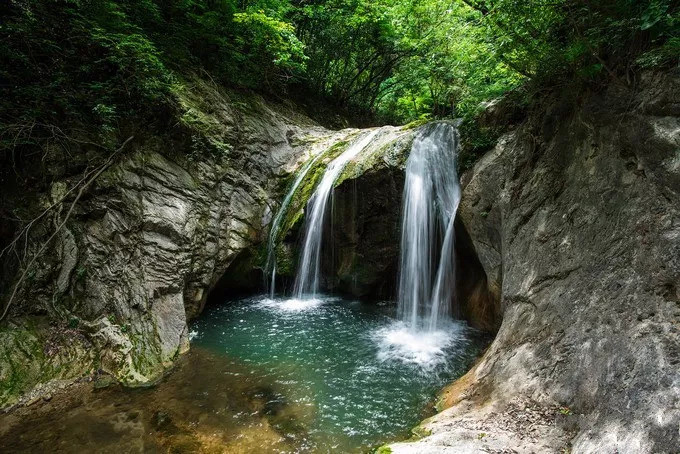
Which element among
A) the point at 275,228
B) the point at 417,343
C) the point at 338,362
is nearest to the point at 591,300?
the point at 417,343

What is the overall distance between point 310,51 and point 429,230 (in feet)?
34.1

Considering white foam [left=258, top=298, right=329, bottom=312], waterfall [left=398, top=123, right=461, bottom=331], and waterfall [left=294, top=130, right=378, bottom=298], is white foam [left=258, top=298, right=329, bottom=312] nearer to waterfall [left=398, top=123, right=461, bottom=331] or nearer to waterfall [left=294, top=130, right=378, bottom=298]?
waterfall [left=294, top=130, right=378, bottom=298]

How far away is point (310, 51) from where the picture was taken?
14.6 m

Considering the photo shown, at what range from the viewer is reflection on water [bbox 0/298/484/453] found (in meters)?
4.11

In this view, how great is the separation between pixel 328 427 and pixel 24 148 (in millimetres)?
6861

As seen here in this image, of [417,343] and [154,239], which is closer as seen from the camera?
[417,343]

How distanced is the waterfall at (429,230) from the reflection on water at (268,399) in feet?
2.41

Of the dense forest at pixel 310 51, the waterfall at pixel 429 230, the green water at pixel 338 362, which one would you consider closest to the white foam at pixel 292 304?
the green water at pixel 338 362

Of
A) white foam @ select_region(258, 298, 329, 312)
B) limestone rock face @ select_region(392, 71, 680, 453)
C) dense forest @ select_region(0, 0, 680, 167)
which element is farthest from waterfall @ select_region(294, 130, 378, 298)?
limestone rock face @ select_region(392, 71, 680, 453)

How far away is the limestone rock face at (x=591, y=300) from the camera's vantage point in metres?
2.91

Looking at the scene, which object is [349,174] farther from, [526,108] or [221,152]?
[526,108]

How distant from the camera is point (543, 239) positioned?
455 centimetres

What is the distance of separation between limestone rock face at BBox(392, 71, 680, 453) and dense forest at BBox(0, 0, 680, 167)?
0.65 m

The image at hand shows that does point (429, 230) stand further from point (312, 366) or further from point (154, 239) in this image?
point (154, 239)
